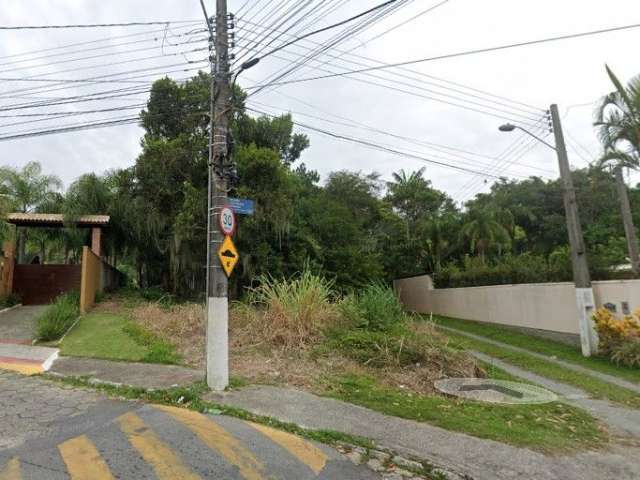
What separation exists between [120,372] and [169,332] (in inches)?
121

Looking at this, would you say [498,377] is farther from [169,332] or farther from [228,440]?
[169,332]

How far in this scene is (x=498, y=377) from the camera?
360 inches

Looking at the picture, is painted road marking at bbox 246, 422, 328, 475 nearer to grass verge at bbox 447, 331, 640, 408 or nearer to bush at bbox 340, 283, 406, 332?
bush at bbox 340, 283, 406, 332

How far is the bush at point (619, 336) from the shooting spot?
34.8ft

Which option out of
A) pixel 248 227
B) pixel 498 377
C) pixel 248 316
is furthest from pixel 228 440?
pixel 248 227

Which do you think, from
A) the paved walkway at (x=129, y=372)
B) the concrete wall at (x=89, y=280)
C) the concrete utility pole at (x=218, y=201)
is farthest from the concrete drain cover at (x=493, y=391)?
the concrete wall at (x=89, y=280)

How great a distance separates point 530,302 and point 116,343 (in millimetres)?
12650

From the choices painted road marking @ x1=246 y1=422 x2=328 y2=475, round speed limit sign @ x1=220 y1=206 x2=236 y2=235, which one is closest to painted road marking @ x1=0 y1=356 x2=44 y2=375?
round speed limit sign @ x1=220 y1=206 x2=236 y2=235

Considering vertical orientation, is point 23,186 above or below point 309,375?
above

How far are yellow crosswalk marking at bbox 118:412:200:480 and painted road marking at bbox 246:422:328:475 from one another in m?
1.01

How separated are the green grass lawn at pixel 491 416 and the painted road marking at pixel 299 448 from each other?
1.57 m

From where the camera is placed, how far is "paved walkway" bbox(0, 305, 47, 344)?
1073cm

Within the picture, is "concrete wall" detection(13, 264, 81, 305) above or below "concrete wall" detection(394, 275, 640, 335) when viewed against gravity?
above

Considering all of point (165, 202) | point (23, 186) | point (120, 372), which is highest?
point (23, 186)
